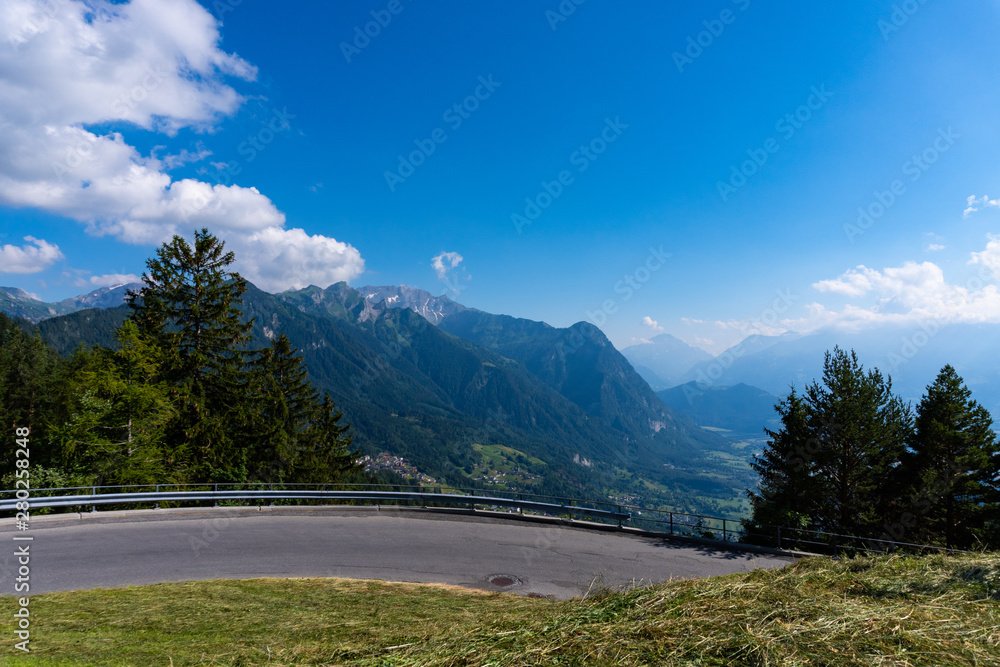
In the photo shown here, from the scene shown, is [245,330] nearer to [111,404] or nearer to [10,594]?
[111,404]

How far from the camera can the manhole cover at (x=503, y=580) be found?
11.7 meters

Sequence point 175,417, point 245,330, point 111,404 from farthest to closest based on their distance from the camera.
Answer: point 245,330
point 175,417
point 111,404

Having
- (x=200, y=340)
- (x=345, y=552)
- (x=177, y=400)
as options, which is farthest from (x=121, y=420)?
(x=345, y=552)

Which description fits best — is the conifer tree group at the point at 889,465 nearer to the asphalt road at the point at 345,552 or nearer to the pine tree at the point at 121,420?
the asphalt road at the point at 345,552

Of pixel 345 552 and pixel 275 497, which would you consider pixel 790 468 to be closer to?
pixel 345 552

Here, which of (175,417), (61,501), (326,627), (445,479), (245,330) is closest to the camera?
(326,627)

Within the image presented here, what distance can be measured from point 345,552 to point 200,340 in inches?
663

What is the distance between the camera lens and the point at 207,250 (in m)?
24.2

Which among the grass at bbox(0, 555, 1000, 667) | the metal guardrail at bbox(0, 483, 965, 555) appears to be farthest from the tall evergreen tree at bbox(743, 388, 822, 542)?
the grass at bbox(0, 555, 1000, 667)

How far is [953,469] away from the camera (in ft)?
→ 73.0

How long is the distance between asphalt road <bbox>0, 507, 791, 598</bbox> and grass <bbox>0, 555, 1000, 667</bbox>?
4170mm

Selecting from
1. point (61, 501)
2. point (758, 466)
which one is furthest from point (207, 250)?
point (758, 466)

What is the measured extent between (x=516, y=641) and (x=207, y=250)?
1072 inches

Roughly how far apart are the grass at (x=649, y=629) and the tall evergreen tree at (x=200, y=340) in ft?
57.7
